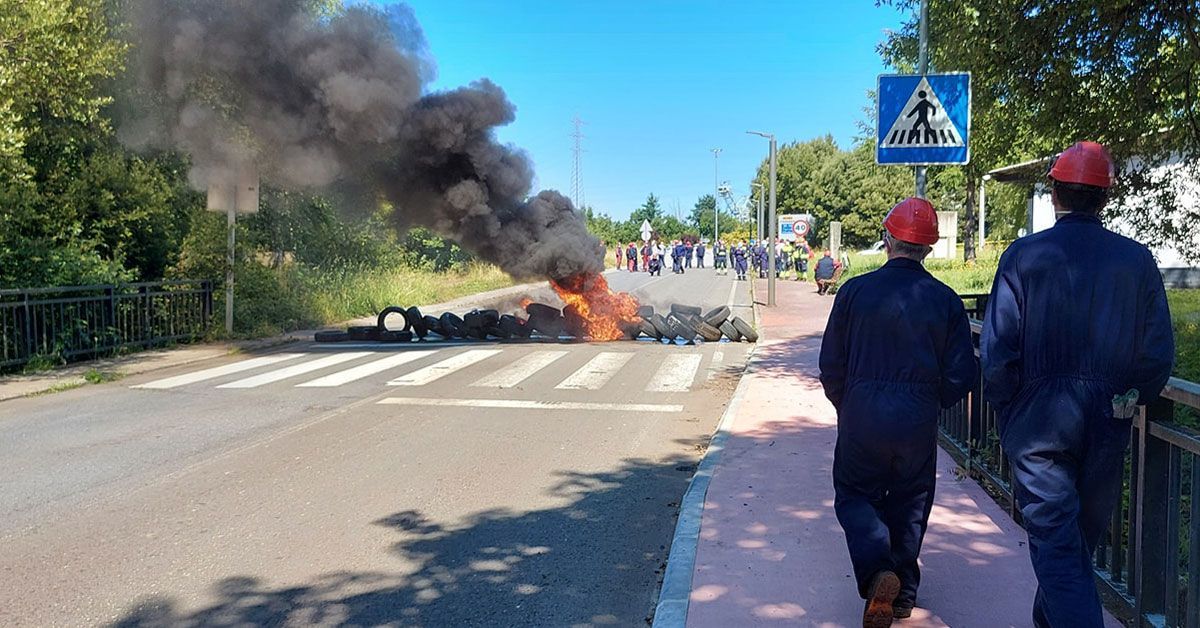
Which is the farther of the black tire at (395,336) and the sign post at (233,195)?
the black tire at (395,336)

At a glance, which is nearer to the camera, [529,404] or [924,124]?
[924,124]

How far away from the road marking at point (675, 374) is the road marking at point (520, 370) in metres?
1.58

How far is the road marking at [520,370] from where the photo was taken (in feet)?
31.8

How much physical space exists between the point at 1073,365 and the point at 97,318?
1222 cm

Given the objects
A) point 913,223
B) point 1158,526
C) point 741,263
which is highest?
point 741,263

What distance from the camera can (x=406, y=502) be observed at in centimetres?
515

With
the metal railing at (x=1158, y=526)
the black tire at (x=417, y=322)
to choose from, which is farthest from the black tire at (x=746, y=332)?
the metal railing at (x=1158, y=526)

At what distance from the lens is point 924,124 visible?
20.7 feet

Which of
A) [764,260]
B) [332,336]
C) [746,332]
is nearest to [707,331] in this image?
[746,332]

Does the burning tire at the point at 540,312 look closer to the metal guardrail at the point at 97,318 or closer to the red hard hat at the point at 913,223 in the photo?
the metal guardrail at the point at 97,318

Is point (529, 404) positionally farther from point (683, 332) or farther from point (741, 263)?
point (741, 263)

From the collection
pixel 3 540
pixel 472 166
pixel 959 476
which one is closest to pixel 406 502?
pixel 3 540

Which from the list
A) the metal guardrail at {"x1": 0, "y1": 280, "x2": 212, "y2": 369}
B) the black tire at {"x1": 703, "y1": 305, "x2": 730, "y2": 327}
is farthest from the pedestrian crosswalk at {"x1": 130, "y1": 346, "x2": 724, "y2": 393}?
the metal guardrail at {"x1": 0, "y1": 280, "x2": 212, "y2": 369}

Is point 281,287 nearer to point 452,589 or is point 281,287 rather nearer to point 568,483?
point 568,483
